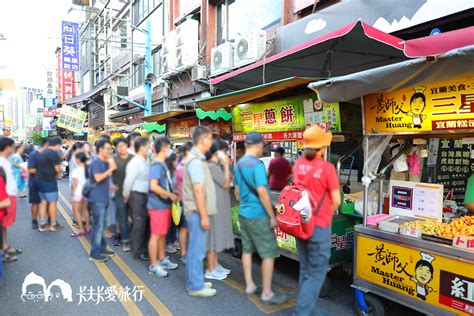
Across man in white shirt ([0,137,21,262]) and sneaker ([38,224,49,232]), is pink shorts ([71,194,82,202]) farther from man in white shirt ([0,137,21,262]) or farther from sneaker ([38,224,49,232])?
sneaker ([38,224,49,232])

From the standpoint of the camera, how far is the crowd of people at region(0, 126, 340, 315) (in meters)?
2.69

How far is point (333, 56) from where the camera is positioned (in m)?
6.53

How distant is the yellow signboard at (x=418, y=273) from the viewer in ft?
9.53

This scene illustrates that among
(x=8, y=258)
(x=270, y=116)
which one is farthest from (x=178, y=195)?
(x=8, y=258)

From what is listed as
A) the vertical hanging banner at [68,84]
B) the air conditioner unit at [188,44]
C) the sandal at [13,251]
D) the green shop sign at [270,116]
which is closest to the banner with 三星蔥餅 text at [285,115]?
the green shop sign at [270,116]

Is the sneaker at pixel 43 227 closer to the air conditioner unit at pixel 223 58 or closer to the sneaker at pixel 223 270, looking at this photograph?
the sneaker at pixel 223 270

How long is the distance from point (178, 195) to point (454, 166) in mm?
4922

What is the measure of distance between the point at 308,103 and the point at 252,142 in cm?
188

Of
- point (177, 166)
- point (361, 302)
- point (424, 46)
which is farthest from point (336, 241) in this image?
point (424, 46)

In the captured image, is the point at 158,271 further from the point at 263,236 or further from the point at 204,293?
the point at 263,236

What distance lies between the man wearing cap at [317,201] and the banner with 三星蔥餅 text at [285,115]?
1.64m

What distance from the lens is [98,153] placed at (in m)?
2.64

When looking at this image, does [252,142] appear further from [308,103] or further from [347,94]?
[308,103]

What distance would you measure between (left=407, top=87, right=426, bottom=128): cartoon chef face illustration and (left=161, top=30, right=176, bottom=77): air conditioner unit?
1305cm
